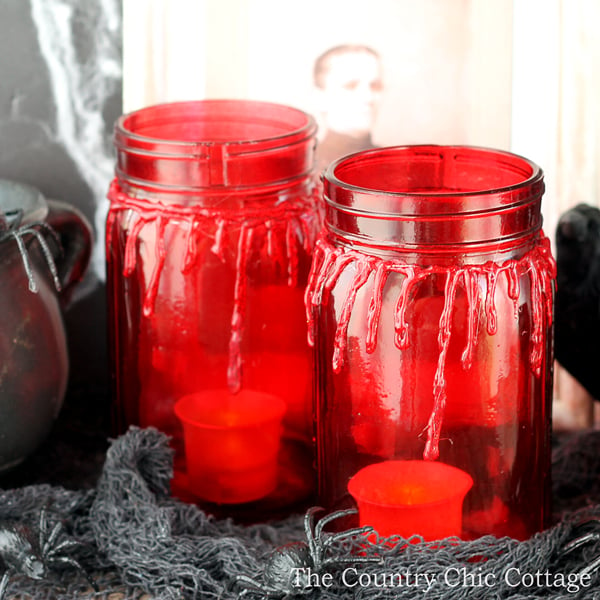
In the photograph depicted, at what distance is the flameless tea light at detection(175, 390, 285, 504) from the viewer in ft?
2.59

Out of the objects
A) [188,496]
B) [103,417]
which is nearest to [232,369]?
[188,496]

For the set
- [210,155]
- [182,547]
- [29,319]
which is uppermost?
[210,155]

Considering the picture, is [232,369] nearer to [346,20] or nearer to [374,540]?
[374,540]

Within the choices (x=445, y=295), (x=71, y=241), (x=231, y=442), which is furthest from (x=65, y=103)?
(x=445, y=295)

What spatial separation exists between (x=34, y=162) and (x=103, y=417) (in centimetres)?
25

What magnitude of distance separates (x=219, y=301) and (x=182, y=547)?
0.19 metres

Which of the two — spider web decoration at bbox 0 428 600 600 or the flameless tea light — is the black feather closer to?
spider web decoration at bbox 0 428 600 600

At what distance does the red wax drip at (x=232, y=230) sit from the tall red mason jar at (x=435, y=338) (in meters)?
0.09

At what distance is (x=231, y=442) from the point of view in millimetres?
788

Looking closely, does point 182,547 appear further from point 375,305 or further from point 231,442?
point 375,305

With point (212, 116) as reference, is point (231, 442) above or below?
below

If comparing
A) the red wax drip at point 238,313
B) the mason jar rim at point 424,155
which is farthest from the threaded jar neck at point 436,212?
the red wax drip at point 238,313

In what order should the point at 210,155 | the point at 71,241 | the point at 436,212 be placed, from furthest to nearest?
the point at 71,241 < the point at 210,155 < the point at 436,212

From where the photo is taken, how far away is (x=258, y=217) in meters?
0.78
